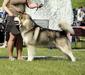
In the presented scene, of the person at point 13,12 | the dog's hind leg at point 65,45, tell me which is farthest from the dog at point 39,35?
the person at point 13,12

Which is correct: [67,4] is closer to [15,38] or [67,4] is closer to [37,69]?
[15,38]

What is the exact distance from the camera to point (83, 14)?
26609 mm

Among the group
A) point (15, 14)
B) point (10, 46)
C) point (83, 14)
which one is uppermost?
point (15, 14)

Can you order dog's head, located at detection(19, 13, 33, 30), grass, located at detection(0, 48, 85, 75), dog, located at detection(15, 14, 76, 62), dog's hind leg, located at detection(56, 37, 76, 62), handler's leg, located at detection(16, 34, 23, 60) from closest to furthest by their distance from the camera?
grass, located at detection(0, 48, 85, 75), dog's head, located at detection(19, 13, 33, 30), dog, located at detection(15, 14, 76, 62), dog's hind leg, located at detection(56, 37, 76, 62), handler's leg, located at detection(16, 34, 23, 60)

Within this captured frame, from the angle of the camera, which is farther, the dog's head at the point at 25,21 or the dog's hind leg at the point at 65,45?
the dog's hind leg at the point at 65,45

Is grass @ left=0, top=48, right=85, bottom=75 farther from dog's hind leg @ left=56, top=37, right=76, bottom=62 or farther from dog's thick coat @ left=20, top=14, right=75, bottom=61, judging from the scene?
dog's hind leg @ left=56, top=37, right=76, bottom=62

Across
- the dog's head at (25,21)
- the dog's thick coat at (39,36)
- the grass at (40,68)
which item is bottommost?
the grass at (40,68)

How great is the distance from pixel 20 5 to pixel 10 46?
1068 mm

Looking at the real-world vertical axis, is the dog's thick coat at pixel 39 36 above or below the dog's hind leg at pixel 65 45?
above

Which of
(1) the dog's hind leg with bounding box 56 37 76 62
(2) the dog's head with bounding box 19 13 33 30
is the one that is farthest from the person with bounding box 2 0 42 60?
(1) the dog's hind leg with bounding box 56 37 76 62

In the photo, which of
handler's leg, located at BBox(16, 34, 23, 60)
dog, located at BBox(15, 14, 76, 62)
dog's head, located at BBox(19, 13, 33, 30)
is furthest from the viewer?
handler's leg, located at BBox(16, 34, 23, 60)

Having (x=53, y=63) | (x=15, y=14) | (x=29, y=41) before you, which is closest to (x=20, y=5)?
(x=15, y=14)

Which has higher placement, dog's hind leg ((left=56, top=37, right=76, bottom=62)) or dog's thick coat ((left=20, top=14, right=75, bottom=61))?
dog's thick coat ((left=20, top=14, right=75, bottom=61))

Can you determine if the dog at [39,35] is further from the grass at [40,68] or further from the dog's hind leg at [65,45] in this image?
the grass at [40,68]
